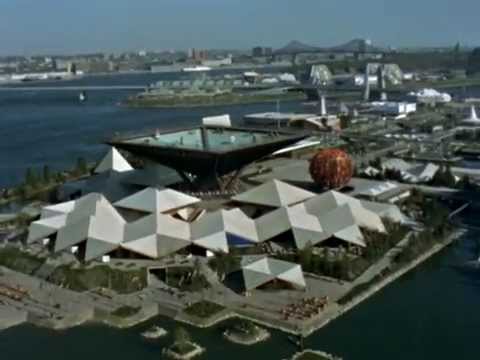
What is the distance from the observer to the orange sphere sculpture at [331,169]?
78.9 feet

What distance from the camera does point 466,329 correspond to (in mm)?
14852

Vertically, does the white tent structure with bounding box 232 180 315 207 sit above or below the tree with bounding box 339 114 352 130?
above

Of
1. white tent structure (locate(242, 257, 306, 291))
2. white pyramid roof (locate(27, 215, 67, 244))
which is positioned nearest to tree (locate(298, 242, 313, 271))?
white tent structure (locate(242, 257, 306, 291))

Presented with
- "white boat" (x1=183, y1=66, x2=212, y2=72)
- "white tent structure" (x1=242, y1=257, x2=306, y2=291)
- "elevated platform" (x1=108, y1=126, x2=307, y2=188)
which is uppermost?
"elevated platform" (x1=108, y1=126, x2=307, y2=188)

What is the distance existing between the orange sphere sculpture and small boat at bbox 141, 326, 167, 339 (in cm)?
1102

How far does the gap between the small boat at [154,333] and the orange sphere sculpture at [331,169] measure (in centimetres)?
1102

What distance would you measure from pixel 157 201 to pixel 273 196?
141 inches

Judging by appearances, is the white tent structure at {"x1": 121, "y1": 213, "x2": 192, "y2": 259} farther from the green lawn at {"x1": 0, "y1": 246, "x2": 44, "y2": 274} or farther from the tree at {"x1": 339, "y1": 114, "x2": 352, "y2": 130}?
the tree at {"x1": 339, "y1": 114, "x2": 352, "y2": 130}

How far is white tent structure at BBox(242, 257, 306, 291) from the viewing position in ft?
53.7

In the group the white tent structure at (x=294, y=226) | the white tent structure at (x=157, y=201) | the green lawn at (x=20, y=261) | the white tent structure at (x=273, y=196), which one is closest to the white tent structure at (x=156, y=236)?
the white tent structure at (x=157, y=201)

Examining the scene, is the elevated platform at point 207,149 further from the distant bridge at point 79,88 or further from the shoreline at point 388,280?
the distant bridge at point 79,88

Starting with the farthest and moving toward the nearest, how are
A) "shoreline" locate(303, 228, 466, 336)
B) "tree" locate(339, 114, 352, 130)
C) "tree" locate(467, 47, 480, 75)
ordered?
"tree" locate(467, 47, 480, 75) < "tree" locate(339, 114, 352, 130) < "shoreline" locate(303, 228, 466, 336)

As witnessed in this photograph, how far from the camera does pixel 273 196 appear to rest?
72.2ft

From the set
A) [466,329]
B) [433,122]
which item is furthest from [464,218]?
[433,122]
